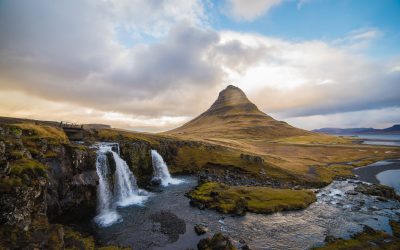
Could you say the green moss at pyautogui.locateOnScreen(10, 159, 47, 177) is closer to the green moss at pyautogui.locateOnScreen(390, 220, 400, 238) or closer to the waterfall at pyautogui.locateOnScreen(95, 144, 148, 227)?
the waterfall at pyautogui.locateOnScreen(95, 144, 148, 227)

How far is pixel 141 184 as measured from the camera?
238 ft

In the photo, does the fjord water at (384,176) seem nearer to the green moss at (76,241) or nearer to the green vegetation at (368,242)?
the green vegetation at (368,242)

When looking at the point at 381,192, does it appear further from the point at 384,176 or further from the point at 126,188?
the point at 126,188

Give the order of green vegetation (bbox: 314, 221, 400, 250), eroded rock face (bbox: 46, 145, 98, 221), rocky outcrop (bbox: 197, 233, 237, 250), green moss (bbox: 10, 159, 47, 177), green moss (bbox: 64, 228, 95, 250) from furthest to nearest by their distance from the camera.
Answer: eroded rock face (bbox: 46, 145, 98, 221)
green vegetation (bbox: 314, 221, 400, 250)
rocky outcrop (bbox: 197, 233, 237, 250)
green moss (bbox: 64, 228, 95, 250)
green moss (bbox: 10, 159, 47, 177)

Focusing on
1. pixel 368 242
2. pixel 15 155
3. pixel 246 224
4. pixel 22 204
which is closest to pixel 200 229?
pixel 246 224

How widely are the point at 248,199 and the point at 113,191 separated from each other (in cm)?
3237

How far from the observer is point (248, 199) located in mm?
59938

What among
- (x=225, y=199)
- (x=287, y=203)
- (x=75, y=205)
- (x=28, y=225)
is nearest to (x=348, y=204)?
(x=287, y=203)

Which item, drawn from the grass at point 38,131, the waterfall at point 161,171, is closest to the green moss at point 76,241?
the grass at point 38,131

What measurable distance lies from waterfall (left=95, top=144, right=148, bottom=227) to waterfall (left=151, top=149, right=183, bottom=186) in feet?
44.9

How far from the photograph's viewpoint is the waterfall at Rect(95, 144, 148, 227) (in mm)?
48306

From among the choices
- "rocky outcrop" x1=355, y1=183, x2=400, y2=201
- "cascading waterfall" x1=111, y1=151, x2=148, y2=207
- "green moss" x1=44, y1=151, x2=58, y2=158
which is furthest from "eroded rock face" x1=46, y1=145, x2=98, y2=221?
"rocky outcrop" x1=355, y1=183, x2=400, y2=201

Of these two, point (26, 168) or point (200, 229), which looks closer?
point (26, 168)

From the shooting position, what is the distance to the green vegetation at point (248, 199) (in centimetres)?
5501
